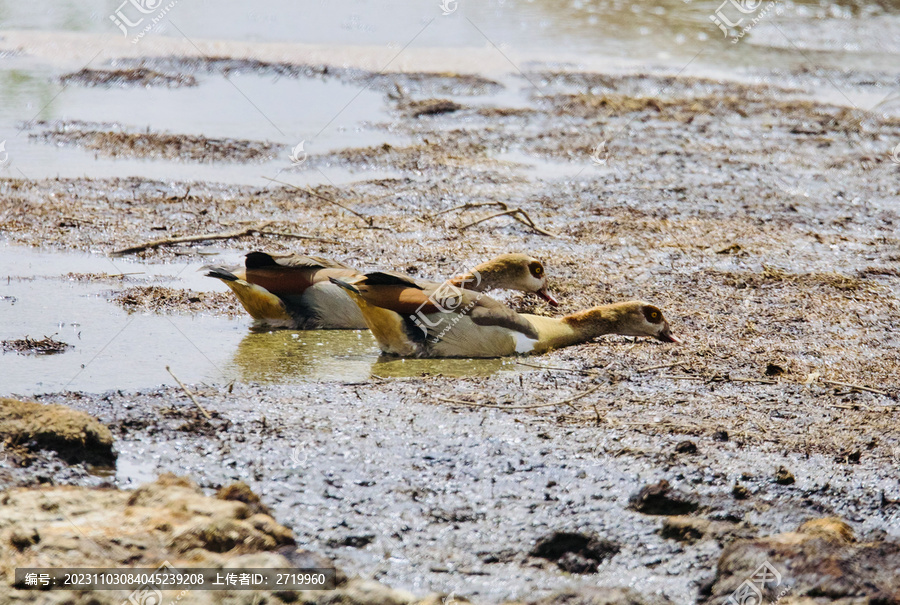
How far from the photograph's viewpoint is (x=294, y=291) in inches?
300

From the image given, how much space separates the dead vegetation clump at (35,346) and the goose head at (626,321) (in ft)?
11.5

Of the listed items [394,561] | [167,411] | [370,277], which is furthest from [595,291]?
[394,561]

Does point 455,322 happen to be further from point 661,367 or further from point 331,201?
point 331,201

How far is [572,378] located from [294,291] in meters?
2.11

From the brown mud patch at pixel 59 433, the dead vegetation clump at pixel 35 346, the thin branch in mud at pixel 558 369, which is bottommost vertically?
the thin branch in mud at pixel 558 369

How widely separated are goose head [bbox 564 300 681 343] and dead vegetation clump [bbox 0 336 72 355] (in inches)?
137

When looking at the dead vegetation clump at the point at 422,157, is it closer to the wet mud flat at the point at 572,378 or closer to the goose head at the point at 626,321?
the wet mud flat at the point at 572,378

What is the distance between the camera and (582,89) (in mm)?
18328

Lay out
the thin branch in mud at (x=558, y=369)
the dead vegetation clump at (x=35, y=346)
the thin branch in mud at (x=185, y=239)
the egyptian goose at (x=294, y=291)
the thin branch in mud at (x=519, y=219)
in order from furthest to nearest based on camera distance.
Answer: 1. the thin branch in mud at (x=519, y=219)
2. the thin branch in mud at (x=185, y=239)
3. the egyptian goose at (x=294, y=291)
4. the thin branch in mud at (x=558, y=369)
5. the dead vegetation clump at (x=35, y=346)

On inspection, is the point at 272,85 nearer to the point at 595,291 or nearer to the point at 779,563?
the point at 595,291

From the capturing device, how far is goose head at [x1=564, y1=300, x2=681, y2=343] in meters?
7.65

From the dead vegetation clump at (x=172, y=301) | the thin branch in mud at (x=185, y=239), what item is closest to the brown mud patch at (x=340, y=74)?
the thin branch in mud at (x=185, y=239)

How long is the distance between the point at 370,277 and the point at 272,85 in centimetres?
1104

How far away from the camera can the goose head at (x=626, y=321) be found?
7652 mm
